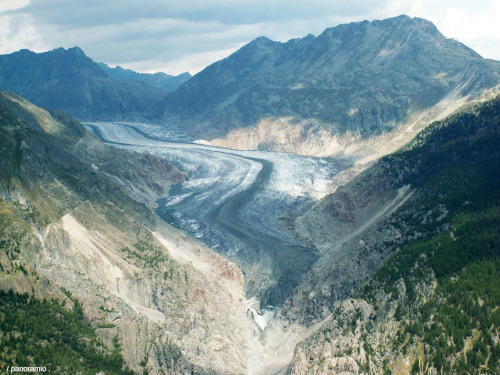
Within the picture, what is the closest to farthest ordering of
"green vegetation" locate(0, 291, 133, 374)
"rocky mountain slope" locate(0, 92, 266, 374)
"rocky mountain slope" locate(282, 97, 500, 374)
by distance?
1. "green vegetation" locate(0, 291, 133, 374)
2. "rocky mountain slope" locate(282, 97, 500, 374)
3. "rocky mountain slope" locate(0, 92, 266, 374)

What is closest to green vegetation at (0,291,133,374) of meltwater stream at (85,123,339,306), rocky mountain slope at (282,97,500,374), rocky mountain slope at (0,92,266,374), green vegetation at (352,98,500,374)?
rocky mountain slope at (0,92,266,374)

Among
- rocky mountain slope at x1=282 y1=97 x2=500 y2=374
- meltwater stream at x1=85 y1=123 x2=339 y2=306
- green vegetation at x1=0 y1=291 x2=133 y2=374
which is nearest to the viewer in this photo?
green vegetation at x1=0 y1=291 x2=133 y2=374

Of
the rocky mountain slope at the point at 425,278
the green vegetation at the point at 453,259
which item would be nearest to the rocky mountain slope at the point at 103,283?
the rocky mountain slope at the point at 425,278

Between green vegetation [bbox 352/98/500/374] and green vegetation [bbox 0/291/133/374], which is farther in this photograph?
green vegetation [bbox 352/98/500/374]

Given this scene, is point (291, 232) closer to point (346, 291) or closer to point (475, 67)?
point (346, 291)

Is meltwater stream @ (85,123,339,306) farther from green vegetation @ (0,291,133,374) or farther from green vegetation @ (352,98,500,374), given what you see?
green vegetation @ (0,291,133,374)

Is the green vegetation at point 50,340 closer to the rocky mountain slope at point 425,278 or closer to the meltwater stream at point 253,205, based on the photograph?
the rocky mountain slope at point 425,278

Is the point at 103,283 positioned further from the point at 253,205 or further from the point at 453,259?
the point at 253,205
